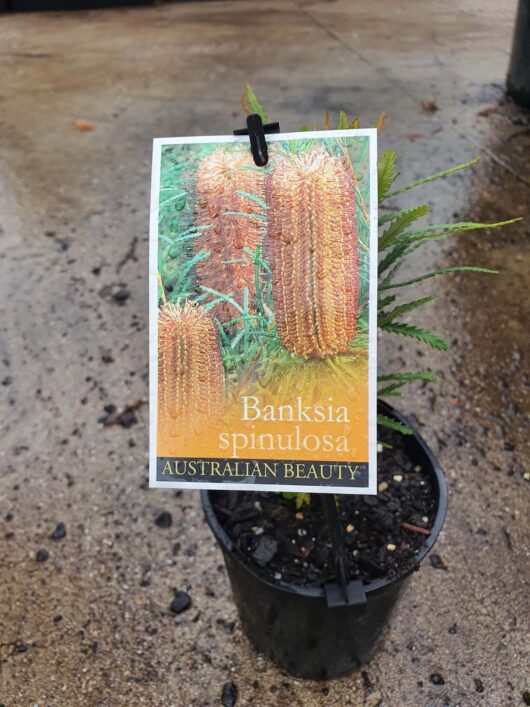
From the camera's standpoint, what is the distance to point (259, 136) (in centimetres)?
93

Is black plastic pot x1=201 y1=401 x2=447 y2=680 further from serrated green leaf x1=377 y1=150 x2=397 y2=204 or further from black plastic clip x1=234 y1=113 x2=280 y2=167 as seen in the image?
black plastic clip x1=234 y1=113 x2=280 y2=167

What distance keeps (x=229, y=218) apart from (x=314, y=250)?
14 cm

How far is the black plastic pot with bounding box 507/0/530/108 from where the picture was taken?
3.56 meters

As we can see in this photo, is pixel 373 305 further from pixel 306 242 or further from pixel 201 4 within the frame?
pixel 201 4

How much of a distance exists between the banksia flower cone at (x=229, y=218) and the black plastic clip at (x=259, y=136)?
2 centimetres

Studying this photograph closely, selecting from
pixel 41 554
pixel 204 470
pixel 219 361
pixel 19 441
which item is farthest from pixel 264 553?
pixel 19 441

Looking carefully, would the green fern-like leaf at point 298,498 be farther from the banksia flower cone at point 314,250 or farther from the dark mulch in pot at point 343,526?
the banksia flower cone at point 314,250

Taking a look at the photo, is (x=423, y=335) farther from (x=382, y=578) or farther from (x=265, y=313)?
(x=382, y=578)

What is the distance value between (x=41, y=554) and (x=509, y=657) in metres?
1.25

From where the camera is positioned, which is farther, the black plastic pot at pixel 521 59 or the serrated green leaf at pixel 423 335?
the black plastic pot at pixel 521 59

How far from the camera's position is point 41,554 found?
70.3 inches

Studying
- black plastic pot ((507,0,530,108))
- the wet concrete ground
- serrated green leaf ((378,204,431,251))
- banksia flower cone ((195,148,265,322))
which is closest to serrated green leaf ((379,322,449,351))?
serrated green leaf ((378,204,431,251))

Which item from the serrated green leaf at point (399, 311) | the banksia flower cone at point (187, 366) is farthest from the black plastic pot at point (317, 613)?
the banksia flower cone at point (187, 366)

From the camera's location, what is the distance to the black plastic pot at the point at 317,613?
125 cm
